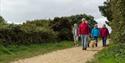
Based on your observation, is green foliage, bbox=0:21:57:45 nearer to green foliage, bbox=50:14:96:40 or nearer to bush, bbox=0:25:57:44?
bush, bbox=0:25:57:44

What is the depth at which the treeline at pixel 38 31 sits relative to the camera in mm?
31744

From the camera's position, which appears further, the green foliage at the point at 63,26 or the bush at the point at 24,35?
the green foliage at the point at 63,26

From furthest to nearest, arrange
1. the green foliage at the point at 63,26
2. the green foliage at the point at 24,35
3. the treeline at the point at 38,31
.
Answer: the green foliage at the point at 63,26
the treeline at the point at 38,31
the green foliage at the point at 24,35

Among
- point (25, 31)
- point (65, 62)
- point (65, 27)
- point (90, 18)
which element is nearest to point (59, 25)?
point (65, 27)

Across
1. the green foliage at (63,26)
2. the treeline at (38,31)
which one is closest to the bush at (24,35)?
the treeline at (38,31)

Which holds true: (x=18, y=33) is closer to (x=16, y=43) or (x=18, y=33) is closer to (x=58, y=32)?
(x=16, y=43)

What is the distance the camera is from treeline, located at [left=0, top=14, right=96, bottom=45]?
31.7 metres

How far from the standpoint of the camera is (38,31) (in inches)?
1441

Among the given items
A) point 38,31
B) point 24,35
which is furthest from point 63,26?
point 24,35

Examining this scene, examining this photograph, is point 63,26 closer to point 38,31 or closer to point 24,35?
point 38,31

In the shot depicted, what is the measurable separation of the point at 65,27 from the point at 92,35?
1256 cm

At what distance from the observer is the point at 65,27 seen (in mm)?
44125

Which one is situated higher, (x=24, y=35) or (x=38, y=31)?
(x=38, y=31)

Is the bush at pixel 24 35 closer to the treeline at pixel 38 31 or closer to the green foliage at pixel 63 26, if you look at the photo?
the treeline at pixel 38 31
